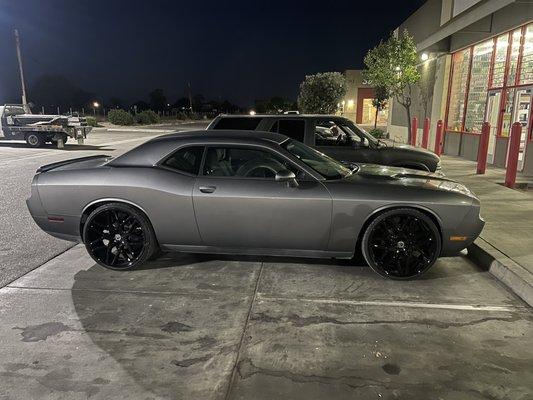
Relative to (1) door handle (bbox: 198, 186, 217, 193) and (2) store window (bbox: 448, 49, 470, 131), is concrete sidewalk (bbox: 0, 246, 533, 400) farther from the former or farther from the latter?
(2) store window (bbox: 448, 49, 470, 131)

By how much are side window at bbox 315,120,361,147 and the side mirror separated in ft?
11.9

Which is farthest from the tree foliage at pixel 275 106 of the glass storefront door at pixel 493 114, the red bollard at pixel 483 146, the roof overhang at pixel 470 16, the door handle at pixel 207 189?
the door handle at pixel 207 189

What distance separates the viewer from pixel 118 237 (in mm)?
5039

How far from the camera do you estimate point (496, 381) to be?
121 inches

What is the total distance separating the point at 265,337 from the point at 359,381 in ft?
2.85

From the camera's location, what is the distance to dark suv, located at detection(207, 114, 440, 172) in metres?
7.96

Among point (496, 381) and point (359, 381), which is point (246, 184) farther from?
point (496, 381)

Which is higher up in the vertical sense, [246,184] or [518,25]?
[518,25]

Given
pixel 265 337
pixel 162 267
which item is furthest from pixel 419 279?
pixel 162 267

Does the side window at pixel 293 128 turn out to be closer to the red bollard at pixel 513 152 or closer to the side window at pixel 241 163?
the side window at pixel 241 163

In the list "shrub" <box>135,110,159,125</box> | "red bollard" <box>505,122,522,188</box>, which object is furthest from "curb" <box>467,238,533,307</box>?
"shrub" <box>135,110,159,125</box>

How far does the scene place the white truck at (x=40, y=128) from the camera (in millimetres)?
19578

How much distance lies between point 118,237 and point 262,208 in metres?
1.68

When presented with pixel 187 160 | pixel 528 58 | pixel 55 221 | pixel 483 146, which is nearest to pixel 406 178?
pixel 187 160
